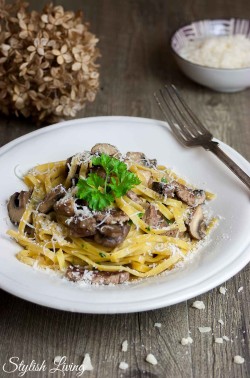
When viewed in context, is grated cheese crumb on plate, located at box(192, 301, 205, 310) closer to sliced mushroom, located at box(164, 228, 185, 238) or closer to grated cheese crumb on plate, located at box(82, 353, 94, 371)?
sliced mushroom, located at box(164, 228, 185, 238)

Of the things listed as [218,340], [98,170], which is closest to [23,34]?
[98,170]

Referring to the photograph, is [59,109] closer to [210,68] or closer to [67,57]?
[67,57]

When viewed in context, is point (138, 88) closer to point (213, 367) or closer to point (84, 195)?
point (84, 195)

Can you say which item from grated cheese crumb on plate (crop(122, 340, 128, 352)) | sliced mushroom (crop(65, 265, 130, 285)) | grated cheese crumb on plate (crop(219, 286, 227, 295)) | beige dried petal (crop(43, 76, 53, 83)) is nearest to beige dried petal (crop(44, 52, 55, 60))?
beige dried petal (crop(43, 76, 53, 83))

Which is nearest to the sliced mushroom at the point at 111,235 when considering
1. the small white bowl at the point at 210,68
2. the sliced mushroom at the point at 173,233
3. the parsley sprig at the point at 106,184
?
the parsley sprig at the point at 106,184

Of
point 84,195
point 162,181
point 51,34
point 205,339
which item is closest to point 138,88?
point 51,34

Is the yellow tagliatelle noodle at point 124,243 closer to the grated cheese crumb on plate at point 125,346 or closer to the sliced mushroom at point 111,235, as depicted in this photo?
the sliced mushroom at point 111,235

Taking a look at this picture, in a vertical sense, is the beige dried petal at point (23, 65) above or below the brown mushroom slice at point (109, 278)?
above
